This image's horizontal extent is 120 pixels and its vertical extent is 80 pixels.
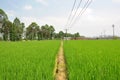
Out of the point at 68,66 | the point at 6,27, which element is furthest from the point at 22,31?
the point at 68,66

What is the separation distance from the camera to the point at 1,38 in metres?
60.7

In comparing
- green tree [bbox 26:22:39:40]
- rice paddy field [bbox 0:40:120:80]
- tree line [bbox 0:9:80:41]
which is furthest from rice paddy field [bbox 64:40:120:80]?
green tree [bbox 26:22:39:40]

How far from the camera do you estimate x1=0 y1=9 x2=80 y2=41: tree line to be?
58287 millimetres

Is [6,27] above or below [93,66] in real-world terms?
above

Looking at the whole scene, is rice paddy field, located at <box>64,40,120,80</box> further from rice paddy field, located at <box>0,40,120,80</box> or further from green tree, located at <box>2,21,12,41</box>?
green tree, located at <box>2,21,12,41</box>

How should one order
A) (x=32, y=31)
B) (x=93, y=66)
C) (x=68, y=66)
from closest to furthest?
(x=93, y=66), (x=68, y=66), (x=32, y=31)

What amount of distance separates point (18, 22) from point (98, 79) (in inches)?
2582

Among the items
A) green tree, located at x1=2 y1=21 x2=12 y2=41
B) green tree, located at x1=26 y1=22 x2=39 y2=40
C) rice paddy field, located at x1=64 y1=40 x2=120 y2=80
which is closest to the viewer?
rice paddy field, located at x1=64 y1=40 x2=120 y2=80

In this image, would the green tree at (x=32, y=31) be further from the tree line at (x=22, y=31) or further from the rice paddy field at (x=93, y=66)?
the rice paddy field at (x=93, y=66)

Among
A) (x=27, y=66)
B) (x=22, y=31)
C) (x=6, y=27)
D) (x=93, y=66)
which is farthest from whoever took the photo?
(x=22, y=31)

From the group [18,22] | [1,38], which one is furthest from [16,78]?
[18,22]

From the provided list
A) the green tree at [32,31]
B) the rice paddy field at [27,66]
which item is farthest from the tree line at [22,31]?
the rice paddy field at [27,66]

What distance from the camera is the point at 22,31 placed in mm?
69062

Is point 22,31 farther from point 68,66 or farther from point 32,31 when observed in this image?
point 68,66
